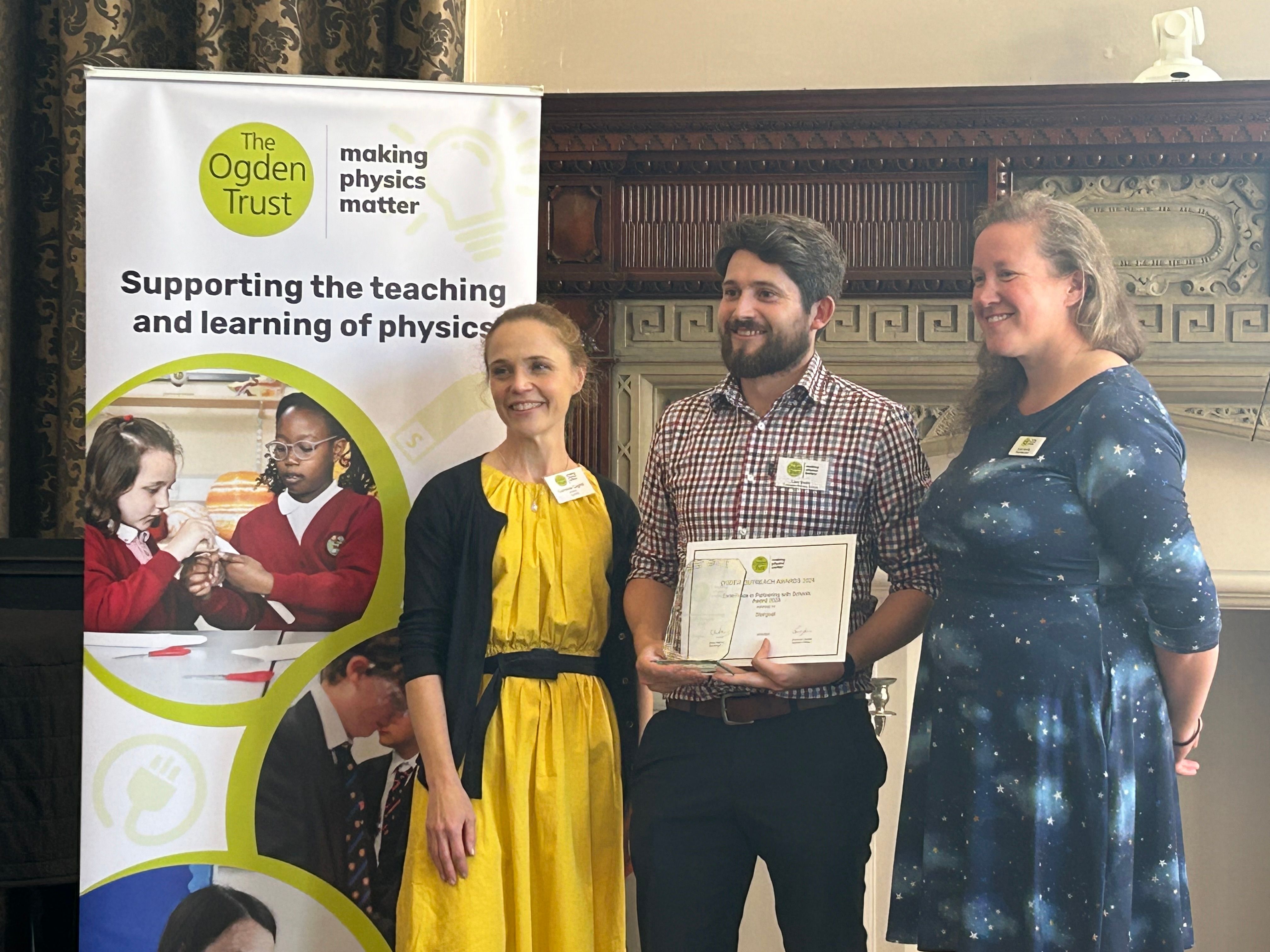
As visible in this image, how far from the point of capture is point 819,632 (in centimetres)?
193

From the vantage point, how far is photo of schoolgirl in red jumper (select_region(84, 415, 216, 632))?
2377 mm

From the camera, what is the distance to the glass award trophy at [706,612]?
1.97 metres

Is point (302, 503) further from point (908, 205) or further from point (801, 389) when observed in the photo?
point (908, 205)

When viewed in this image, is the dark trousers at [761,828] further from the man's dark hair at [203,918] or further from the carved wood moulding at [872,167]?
the carved wood moulding at [872,167]

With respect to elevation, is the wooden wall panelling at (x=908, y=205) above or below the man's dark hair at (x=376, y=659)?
above

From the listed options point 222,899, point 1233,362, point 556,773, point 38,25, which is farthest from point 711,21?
point 222,899

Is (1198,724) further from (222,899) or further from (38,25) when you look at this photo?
(38,25)

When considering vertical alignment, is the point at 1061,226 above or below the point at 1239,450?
above

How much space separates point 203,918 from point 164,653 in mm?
521

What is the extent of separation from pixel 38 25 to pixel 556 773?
2.50 m

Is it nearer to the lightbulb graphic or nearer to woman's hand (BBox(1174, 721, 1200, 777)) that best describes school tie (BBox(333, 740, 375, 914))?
the lightbulb graphic

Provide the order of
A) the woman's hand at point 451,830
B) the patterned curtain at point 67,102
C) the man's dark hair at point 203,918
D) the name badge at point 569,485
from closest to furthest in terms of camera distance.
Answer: the woman's hand at point 451,830
the name badge at point 569,485
the man's dark hair at point 203,918
the patterned curtain at point 67,102

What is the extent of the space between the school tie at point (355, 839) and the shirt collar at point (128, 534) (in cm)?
56

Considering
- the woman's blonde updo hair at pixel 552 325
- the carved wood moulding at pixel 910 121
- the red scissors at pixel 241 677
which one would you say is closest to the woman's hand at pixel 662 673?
the woman's blonde updo hair at pixel 552 325
